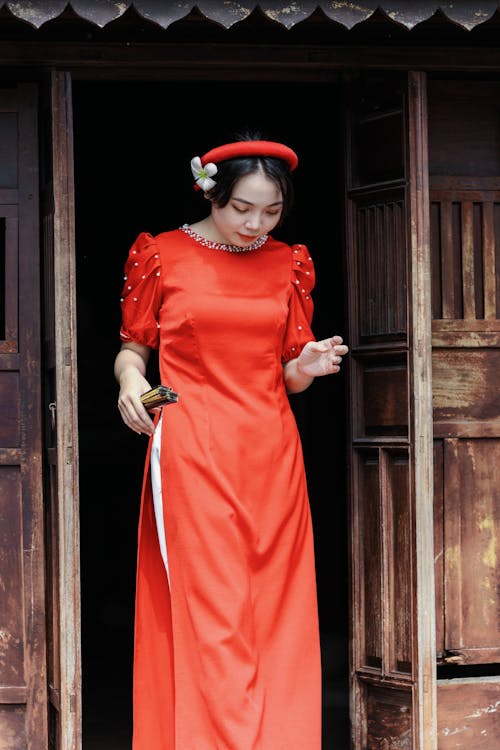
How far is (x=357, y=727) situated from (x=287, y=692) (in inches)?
28.9

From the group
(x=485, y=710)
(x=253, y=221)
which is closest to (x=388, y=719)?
(x=485, y=710)

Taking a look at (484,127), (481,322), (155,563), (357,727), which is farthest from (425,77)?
(357,727)

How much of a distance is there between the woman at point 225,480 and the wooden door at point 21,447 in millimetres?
492

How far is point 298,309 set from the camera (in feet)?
15.3

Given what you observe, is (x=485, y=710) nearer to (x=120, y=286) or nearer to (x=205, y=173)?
Answer: (x=205, y=173)

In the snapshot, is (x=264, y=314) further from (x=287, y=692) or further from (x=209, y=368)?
(x=287, y=692)

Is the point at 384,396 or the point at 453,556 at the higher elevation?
the point at 384,396

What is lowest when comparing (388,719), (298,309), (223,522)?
(388,719)

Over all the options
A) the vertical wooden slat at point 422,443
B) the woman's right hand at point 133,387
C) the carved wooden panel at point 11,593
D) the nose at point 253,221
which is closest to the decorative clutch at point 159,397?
the woman's right hand at point 133,387

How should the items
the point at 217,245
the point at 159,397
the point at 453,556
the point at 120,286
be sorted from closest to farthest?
the point at 159,397 < the point at 217,245 < the point at 453,556 < the point at 120,286

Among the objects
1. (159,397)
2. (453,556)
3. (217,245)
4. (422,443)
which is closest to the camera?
(159,397)

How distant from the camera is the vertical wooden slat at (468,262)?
5.10 metres

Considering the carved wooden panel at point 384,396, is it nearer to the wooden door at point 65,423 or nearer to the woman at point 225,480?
the woman at point 225,480

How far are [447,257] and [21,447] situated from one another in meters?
1.77
